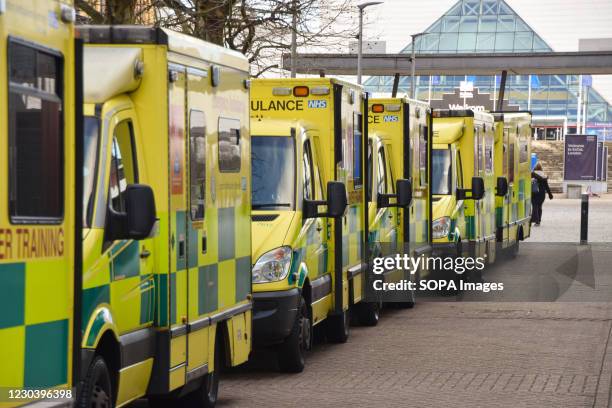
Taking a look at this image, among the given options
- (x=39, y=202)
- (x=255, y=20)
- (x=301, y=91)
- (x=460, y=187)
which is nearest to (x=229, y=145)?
(x=301, y=91)

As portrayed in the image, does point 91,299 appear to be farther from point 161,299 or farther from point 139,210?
point 161,299

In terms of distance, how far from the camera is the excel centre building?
348 feet

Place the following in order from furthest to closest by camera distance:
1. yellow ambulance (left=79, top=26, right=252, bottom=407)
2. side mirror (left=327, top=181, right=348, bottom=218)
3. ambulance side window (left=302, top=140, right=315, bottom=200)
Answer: ambulance side window (left=302, top=140, right=315, bottom=200), side mirror (left=327, top=181, right=348, bottom=218), yellow ambulance (left=79, top=26, right=252, bottom=407)

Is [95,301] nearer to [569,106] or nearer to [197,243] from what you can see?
[197,243]

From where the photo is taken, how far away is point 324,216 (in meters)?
13.3

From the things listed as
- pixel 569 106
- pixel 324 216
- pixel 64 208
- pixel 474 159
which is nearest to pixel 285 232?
pixel 324 216

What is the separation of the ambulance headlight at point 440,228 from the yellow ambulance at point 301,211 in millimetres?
5660

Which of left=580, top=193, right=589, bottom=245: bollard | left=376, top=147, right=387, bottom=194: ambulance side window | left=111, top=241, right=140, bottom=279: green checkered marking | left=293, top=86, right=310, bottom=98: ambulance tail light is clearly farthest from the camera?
left=580, top=193, right=589, bottom=245: bollard

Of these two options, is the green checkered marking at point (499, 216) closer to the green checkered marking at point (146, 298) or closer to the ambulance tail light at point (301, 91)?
the ambulance tail light at point (301, 91)

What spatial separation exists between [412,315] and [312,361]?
472cm

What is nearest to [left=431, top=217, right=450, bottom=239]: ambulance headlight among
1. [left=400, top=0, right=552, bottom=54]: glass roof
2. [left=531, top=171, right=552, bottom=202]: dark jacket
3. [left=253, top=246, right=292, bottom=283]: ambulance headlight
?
[left=253, top=246, right=292, bottom=283]: ambulance headlight

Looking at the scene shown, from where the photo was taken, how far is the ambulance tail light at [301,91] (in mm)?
14000

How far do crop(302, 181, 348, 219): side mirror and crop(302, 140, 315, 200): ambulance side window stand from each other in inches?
8.1

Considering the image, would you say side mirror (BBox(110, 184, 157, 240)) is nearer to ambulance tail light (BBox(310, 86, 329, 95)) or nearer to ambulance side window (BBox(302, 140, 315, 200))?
ambulance side window (BBox(302, 140, 315, 200))
